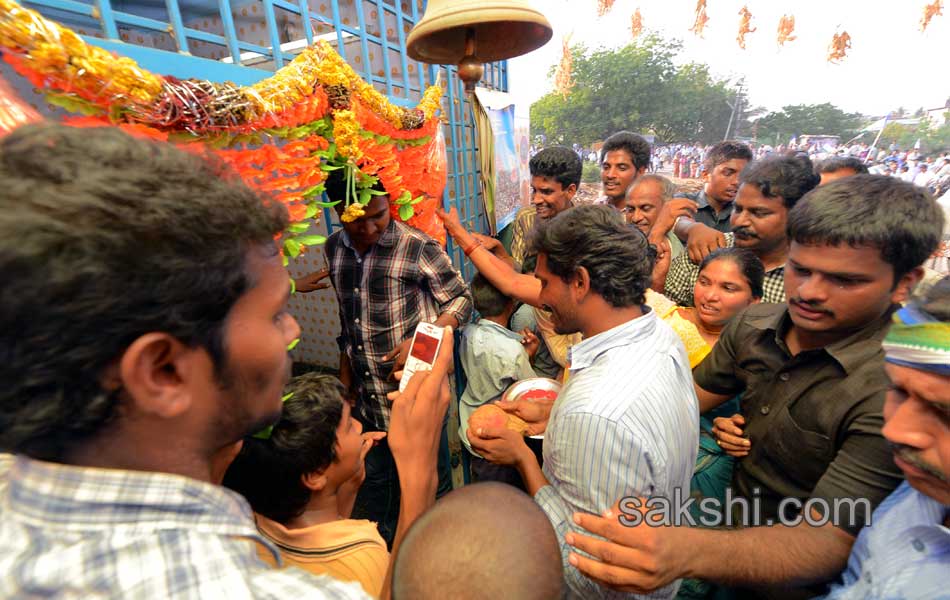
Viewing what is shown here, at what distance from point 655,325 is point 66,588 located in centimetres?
159

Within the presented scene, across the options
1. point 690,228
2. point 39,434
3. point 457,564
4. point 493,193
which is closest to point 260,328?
point 39,434

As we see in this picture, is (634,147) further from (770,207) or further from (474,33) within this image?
(474,33)

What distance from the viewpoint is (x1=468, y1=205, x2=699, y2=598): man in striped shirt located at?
121 centimetres

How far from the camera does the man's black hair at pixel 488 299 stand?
2.76 m

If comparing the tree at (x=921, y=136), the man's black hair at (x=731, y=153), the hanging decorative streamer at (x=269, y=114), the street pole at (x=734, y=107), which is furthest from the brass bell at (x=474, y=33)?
the street pole at (x=734, y=107)

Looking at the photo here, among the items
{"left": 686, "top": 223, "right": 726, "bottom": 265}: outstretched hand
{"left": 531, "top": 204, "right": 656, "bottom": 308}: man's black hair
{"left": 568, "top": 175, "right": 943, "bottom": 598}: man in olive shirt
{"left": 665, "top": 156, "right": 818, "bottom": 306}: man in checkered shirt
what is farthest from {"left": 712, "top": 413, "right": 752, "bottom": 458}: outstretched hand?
{"left": 686, "top": 223, "right": 726, "bottom": 265}: outstretched hand

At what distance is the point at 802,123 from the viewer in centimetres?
981

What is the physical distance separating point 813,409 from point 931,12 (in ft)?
33.5

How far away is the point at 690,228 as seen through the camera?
3438 millimetres

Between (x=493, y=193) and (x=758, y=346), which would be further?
(x=493, y=193)

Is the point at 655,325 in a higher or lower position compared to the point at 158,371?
lower

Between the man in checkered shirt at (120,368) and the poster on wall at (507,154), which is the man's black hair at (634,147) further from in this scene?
the man in checkered shirt at (120,368)

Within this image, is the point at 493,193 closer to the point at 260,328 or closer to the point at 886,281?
the point at 886,281

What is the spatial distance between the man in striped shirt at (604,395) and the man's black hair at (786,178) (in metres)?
1.50
